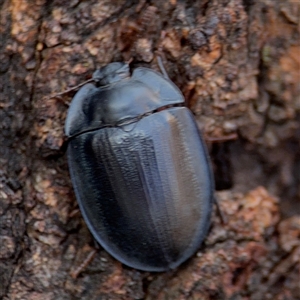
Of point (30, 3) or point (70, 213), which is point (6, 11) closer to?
point (30, 3)

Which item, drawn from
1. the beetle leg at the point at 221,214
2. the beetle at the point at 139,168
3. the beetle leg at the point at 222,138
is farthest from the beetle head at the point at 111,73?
the beetle leg at the point at 221,214

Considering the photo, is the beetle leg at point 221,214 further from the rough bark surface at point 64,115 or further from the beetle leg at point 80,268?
the beetle leg at point 80,268

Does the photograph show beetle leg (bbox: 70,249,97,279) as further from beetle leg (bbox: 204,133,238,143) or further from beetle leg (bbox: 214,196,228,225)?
beetle leg (bbox: 204,133,238,143)

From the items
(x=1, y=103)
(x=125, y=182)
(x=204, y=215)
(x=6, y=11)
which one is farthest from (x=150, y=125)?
(x=6, y=11)

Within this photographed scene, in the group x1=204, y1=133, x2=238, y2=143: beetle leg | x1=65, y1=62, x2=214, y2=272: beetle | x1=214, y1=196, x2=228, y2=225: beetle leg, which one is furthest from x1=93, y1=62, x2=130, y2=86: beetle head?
x1=214, y1=196, x2=228, y2=225: beetle leg

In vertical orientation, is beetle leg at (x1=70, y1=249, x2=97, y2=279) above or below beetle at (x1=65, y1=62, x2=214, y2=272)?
below

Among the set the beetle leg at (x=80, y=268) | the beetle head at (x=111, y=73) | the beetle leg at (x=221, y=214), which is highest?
the beetle head at (x=111, y=73)
